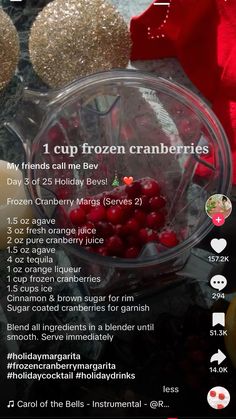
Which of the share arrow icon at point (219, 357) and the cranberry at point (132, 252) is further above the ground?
the cranberry at point (132, 252)

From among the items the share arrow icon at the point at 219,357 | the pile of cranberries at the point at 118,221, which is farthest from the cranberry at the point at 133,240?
the share arrow icon at the point at 219,357

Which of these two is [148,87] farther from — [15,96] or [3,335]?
[3,335]

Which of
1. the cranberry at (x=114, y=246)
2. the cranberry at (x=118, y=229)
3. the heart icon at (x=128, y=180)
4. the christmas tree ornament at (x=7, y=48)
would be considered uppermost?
the christmas tree ornament at (x=7, y=48)

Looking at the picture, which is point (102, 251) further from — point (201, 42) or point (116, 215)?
point (201, 42)

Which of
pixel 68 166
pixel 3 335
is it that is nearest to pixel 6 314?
pixel 3 335

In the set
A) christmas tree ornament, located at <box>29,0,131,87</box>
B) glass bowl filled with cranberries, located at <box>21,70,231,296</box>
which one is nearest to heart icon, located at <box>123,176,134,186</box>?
glass bowl filled with cranberries, located at <box>21,70,231,296</box>

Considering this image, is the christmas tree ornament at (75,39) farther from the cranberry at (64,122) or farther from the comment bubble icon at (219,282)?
the comment bubble icon at (219,282)
